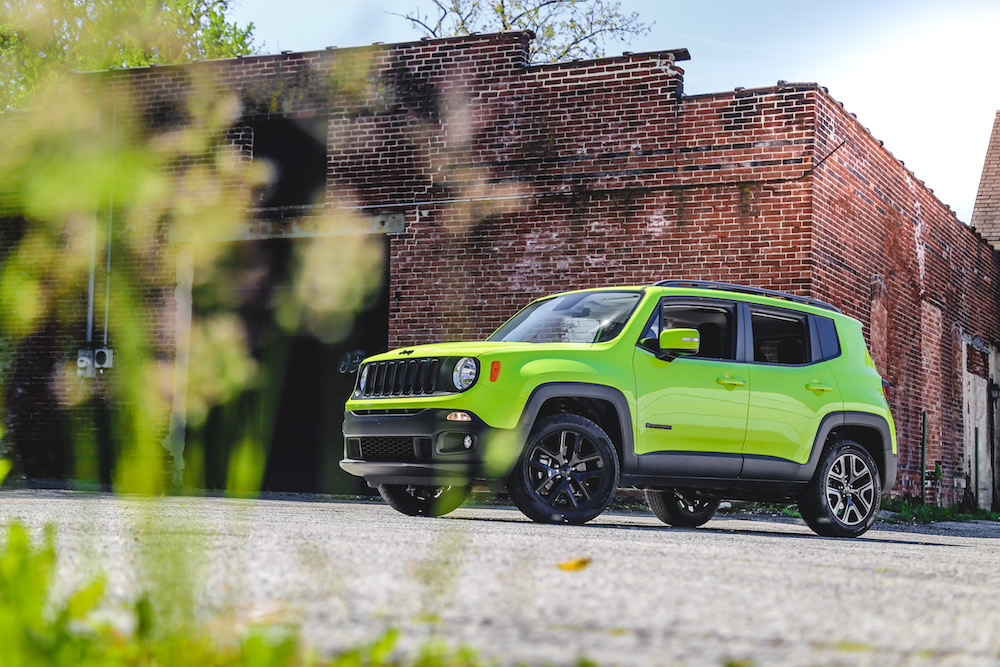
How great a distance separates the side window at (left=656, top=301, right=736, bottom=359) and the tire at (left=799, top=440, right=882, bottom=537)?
1.26m

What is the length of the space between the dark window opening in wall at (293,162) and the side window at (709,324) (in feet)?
25.4

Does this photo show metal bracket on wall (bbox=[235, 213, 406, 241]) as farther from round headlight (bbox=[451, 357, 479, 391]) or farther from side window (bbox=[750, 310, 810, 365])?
round headlight (bbox=[451, 357, 479, 391])

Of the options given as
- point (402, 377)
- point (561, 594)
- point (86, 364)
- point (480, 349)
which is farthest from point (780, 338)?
point (86, 364)

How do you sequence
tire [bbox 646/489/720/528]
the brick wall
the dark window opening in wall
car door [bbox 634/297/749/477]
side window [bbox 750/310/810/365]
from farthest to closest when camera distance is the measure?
the dark window opening in wall < the brick wall < tire [bbox 646/489/720/528] < side window [bbox 750/310/810/365] < car door [bbox 634/297/749/477]

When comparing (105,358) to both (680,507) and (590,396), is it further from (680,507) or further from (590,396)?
(590,396)

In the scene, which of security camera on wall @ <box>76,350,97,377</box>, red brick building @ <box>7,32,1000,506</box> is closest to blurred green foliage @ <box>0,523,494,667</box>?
red brick building @ <box>7,32,1000,506</box>

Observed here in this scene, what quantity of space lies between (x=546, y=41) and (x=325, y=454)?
59.8 ft

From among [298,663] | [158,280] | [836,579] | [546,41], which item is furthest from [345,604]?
[546,41]

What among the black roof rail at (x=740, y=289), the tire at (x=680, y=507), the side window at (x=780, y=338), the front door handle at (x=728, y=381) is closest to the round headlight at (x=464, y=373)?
the black roof rail at (x=740, y=289)

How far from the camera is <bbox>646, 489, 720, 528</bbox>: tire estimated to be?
1039cm

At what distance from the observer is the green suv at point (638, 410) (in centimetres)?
809

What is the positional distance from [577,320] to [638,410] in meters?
0.96

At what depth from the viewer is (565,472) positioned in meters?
8.18

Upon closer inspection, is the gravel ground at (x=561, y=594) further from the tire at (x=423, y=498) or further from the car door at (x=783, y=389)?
the tire at (x=423, y=498)
